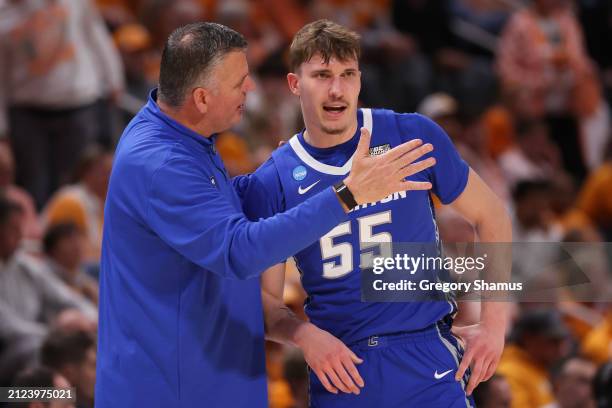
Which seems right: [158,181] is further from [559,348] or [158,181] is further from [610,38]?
[610,38]

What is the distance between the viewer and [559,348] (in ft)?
26.0

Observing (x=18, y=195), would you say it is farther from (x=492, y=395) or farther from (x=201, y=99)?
(x=201, y=99)

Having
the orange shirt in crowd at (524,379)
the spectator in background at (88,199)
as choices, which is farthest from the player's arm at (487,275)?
the spectator in background at (88,199)

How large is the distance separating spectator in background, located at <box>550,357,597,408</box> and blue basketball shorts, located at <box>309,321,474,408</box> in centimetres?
301

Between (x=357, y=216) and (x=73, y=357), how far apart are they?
2.26m

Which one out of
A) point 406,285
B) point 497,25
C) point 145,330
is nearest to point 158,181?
point 145,330

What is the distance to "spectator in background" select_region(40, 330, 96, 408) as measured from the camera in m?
5.90

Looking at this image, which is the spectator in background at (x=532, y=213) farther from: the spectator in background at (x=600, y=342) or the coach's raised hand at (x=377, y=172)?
the coach's raised hand at (x=377, y=172)

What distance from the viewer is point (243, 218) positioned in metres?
4.02

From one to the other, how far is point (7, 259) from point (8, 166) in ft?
3.10

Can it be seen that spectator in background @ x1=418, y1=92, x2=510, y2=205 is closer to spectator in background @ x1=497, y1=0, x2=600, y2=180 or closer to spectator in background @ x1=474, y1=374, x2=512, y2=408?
spectator in background @ x1=497, y1=0, x2=600, y2=180

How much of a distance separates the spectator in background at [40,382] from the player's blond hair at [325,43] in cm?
174

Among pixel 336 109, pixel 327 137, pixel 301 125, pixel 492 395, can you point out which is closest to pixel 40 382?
pixel 327 137

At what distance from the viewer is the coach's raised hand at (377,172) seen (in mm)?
3912
